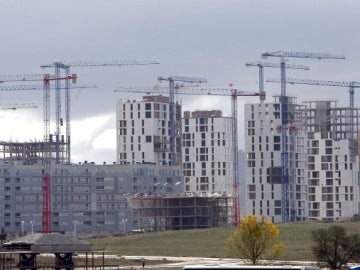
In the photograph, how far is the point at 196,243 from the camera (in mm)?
148125

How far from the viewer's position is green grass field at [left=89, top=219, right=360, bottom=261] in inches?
4899

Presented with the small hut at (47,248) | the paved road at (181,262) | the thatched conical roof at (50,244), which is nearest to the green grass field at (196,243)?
the paved road at (181,262)

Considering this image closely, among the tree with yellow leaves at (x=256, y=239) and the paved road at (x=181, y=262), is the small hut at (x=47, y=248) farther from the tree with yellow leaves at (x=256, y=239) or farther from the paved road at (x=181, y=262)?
the tree with yellow leaves at (x=256, y=239)

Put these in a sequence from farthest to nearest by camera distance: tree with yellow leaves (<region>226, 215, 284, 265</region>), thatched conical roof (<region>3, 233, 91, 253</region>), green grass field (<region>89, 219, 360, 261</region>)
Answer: green grass field (<region>89, 219, 360, 261</region>), tree with yellow leaves (<region>226, 215, 284, 265</region>), thatched conical roof (<region>3, 233, 91, 253</region>)

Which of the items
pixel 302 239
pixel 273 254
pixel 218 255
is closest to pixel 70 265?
pixel 273 254

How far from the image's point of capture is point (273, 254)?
9988 cm

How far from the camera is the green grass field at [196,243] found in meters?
124

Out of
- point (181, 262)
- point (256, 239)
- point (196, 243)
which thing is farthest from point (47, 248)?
point (196, 243)

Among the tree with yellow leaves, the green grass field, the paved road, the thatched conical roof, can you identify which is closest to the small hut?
the thatched conical roof

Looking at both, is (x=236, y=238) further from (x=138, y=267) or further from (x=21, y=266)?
(x=21, y=266)

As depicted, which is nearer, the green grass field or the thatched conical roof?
the thatched conical roof

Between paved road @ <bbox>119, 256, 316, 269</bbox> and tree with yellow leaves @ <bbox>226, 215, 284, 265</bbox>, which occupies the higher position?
tree with yellow leaves @ <bbox>226, 215, 284, 265</bbox>

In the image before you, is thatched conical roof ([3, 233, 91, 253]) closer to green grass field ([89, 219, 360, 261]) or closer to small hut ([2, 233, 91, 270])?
small hut ([2, 233, 91, 270])

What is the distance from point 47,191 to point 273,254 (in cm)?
10319
